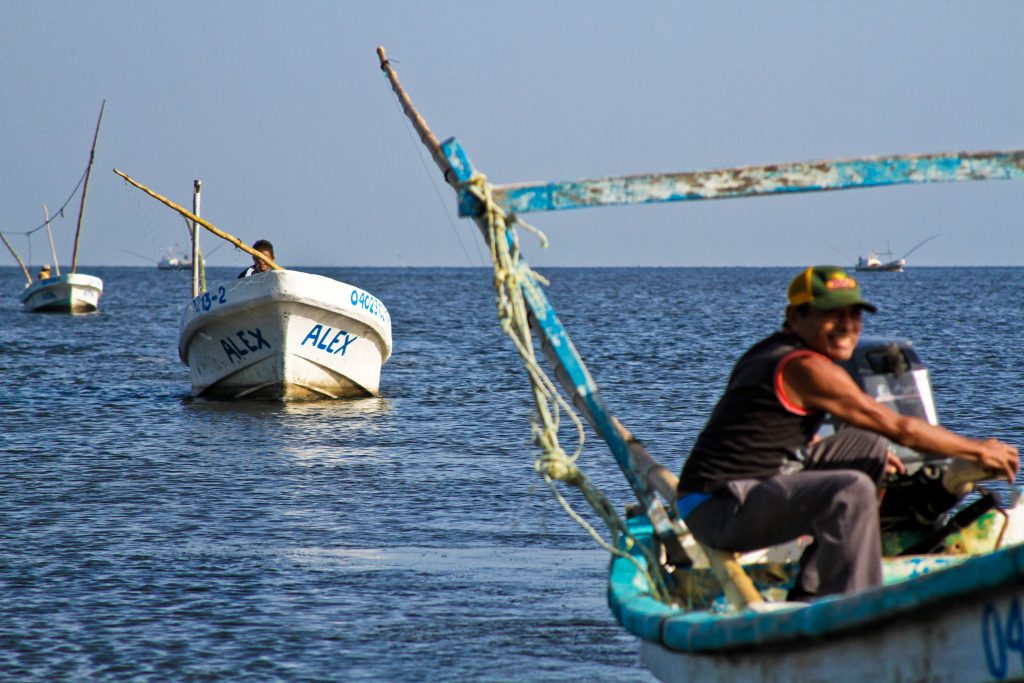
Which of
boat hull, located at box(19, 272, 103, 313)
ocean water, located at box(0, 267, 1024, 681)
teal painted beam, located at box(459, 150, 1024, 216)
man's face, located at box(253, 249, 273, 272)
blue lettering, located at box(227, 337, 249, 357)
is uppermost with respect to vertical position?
boat hull, located at box(19, 272, 103, 313)

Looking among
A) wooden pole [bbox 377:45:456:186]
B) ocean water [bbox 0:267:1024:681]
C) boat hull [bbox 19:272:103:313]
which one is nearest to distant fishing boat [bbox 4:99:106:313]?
boat hull [bbox 19:272:103:313]

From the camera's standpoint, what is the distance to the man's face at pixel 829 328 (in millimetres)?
4457

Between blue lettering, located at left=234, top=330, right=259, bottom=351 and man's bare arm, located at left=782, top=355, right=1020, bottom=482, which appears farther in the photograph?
blue lettering, located at left=234, top=330, right=259, bottom=351

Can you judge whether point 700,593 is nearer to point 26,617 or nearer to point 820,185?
point 820,185

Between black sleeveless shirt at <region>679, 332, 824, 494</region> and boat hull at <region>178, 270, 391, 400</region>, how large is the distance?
441 inches

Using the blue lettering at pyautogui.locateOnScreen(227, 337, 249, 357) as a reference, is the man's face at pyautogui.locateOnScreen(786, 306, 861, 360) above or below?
above

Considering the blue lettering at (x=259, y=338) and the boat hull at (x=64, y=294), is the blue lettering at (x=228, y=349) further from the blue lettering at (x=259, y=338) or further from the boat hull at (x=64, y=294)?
the boat hull at (x=64, y=294)

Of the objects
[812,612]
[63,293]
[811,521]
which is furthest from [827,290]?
[63,293]

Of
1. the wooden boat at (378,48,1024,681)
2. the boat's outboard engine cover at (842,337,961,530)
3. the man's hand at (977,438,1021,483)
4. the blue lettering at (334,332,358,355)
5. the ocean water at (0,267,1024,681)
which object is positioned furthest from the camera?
the blue lettering at (334,332,358,355)

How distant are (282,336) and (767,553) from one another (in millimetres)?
11070

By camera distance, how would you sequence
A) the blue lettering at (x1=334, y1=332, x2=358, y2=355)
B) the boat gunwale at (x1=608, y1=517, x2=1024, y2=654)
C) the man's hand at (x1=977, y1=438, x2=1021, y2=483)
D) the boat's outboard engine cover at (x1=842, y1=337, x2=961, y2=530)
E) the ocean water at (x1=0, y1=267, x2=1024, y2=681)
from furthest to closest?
1. the blue lettering at (x1=334, y1=332, x2=358, y2=355)
2. the ocean water at (x1=0, y1=267, x2=1024, y2=681)
3. the boat's outboard engine cover at (x1=842, y1=337, x2=961, y2=530)
4. the man's hand at (x1=977, y1=438, x2=1021, y2=483)
5. the boat gunwale at (x1=608, y1=517, x2=1024, y2=654)

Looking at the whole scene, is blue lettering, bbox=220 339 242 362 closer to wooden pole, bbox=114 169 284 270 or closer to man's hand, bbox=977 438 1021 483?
wooden pole, bbox=114 169 284 270

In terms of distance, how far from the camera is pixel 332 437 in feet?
44.5

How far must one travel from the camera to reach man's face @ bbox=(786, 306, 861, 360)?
4.46 meters
